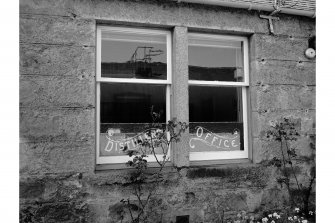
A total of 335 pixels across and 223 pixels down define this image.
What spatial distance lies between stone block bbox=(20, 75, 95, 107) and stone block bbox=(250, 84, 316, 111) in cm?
260

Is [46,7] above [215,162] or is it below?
Answer: above

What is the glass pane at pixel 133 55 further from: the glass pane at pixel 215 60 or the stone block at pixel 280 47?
the stone block at pixel 280 47

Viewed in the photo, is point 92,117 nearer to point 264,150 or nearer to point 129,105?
point 129,105

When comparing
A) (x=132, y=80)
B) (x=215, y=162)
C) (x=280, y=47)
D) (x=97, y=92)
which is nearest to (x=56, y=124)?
(x=97, y=92)

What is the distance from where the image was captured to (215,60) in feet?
15.6

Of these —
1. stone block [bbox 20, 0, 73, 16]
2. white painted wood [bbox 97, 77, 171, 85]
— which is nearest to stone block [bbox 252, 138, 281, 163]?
white painted wood [bbox 97, 77, 171, 85]

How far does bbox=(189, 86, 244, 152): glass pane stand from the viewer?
15.0 ft

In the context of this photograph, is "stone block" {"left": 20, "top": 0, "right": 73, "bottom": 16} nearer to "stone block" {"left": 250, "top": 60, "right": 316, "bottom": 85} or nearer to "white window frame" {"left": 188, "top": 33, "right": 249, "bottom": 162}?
"white window frame" {"left": 188, "top": 33, "right": 249, "bottom": 162}

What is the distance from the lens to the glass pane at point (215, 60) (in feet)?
15.3

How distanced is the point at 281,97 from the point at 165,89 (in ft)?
6.41

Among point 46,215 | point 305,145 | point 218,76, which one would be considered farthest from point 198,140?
point 46,215

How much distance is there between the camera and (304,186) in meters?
4.79

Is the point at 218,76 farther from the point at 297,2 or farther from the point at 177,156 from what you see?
the point at 297,2

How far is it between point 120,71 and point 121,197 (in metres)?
1.85
